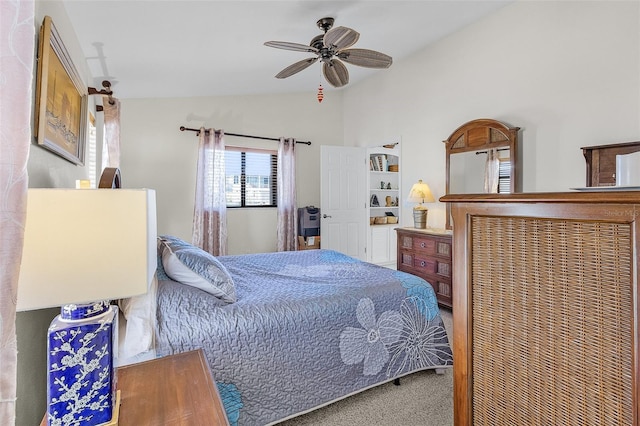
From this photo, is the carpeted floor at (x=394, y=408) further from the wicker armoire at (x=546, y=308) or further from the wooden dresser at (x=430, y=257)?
the wooden dresser at (x=430, y=257)

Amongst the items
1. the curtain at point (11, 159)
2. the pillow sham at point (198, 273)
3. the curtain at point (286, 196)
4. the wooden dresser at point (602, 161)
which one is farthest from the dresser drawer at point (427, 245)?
the curtain at point (11, 159)

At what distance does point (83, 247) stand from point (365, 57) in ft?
9.16

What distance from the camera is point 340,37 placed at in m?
2.54

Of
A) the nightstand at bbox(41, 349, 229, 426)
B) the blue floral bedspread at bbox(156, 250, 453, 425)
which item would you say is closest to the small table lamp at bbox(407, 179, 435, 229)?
the blue floral bedspread at bbox(156, 250, 453, 425)

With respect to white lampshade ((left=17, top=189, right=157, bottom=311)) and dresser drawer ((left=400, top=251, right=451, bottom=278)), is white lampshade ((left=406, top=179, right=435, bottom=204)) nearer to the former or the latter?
dresser drawer ((left=400, top=251, right=451, bottom=278))

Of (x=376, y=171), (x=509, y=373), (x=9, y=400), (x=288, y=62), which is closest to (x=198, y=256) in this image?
(x=9, y=400)

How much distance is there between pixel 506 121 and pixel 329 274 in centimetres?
242

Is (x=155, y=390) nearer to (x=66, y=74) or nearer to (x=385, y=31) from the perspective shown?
(x=66, y=74)

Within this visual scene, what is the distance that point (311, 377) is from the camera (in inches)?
67.1

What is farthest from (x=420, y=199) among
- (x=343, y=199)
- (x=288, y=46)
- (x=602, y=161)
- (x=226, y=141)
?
(x=226, y=141)

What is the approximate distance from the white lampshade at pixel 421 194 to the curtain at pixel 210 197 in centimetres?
258

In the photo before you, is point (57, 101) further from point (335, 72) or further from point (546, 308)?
point (335, 72)

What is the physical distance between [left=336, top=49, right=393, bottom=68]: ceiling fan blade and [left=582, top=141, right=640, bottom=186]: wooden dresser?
5.80 ft

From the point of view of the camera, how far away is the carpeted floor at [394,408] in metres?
1.78
